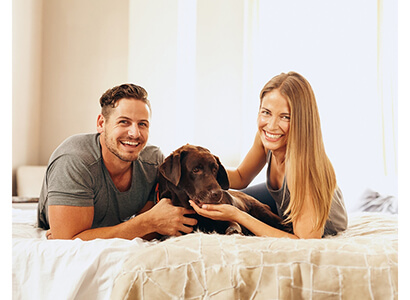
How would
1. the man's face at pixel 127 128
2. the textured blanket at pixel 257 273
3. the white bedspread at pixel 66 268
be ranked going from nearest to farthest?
the textured blanket at pixel 257 273, the white bedspread at pixel 66 268, the man's face at pixel 127 128

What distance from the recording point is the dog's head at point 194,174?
1.49 meters

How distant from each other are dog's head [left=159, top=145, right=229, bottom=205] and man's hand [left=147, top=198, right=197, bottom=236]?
Result: 0.26ft

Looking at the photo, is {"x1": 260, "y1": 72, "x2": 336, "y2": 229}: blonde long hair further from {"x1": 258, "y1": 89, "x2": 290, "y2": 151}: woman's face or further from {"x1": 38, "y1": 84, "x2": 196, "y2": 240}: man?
{"x1": 38, "y1": 84, "x2": 196, "y2": 240}: man

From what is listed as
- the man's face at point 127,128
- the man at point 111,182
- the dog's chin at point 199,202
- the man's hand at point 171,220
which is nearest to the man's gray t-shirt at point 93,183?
the man at point 111,182

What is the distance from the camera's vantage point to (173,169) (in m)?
1.50

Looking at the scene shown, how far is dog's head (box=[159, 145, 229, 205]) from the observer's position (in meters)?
1.49

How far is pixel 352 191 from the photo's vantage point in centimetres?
375

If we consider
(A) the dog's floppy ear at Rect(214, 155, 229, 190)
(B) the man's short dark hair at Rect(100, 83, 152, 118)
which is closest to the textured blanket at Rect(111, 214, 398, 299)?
(A) the dog's floppy ear at Rect(214, 155, 229, 190)

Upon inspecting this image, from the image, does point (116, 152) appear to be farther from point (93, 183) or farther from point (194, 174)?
point (194, 174)

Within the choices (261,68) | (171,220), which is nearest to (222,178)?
(171,220)

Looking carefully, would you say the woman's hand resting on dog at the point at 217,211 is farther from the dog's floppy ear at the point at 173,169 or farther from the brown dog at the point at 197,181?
the dog's floppy ear at the point at 173,169

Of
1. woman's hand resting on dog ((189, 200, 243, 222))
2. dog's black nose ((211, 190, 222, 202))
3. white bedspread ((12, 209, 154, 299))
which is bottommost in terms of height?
white bedspread ((12, 209, 154, 299))

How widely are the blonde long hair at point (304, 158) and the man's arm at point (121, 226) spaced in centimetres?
41

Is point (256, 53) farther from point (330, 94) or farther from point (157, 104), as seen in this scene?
point (157, 104)
